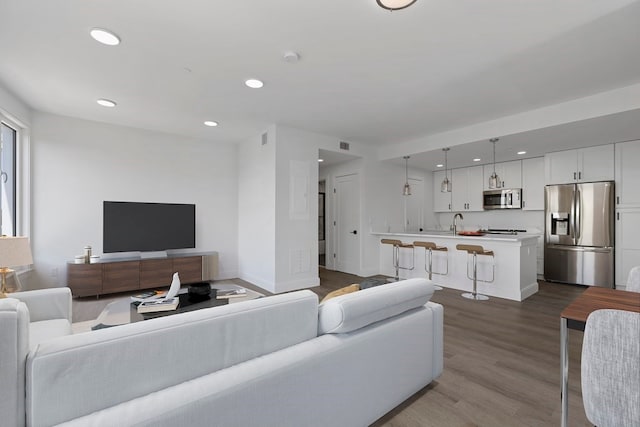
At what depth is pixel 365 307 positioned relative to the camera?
1506 mm

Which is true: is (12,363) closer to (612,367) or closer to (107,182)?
(612,367)

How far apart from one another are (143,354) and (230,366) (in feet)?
1.09

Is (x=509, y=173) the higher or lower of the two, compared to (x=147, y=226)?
higher

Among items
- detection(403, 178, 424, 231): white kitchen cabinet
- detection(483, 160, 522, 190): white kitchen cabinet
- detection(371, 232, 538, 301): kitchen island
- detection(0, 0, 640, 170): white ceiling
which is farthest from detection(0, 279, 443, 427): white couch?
detection(483, 160, 522, 190): white kitchen cabinet

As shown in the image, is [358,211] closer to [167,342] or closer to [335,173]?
[335,173]

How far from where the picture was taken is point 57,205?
4.19m

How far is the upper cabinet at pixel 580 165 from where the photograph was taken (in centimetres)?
466

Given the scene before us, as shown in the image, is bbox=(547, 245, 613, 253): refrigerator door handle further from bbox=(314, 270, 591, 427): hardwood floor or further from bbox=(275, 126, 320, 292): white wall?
bbox=(275, 126, 320, 292): white wall

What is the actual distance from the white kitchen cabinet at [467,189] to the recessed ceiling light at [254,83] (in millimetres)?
5388

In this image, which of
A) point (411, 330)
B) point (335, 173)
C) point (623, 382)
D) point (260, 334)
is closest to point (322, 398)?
point (260, 334)

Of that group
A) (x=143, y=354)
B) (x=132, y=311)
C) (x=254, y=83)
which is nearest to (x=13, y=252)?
(x=132, y=311)

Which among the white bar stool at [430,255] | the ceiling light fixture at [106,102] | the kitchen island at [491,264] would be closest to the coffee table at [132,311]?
the ceiling light fixture at [106,102]

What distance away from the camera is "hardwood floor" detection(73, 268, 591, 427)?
5.65ft

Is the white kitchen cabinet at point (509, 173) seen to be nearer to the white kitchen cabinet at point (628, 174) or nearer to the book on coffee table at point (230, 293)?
the white kitchen cabinet at point (628, 174)
